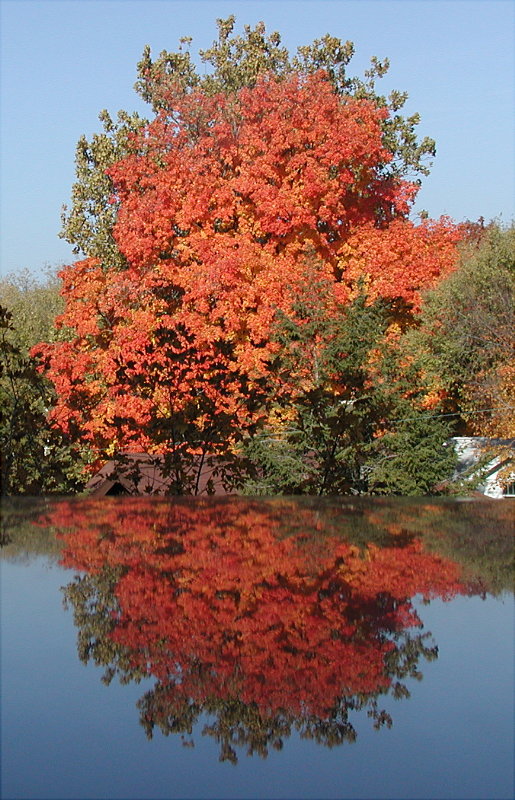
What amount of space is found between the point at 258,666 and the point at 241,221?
39.7 meters

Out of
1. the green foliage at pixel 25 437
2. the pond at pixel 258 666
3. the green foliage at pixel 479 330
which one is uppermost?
the green foliage at pixel 479 330

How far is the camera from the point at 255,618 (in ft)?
9.34

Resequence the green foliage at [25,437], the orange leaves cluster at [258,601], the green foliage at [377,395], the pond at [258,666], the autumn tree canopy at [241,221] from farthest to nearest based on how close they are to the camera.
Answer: the autumn tree canopy at [241,221]
the green foliage at [377,395]
the green foliage at [25,437]
the orange leaves cluster at [258,601]
the pond at [258,666]

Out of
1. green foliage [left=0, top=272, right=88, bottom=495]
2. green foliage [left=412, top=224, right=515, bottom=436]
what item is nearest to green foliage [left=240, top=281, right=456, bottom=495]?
green foliage [left=412, top=224, right=515, bottom=436]

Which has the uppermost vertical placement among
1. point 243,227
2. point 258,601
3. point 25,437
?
point 243,227

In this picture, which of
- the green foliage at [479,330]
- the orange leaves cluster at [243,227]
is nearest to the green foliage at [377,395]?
the orange leaves cluster at [243,227]

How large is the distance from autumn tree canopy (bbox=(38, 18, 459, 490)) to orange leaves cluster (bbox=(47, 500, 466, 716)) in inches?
1171

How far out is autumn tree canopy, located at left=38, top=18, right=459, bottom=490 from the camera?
3941 cm

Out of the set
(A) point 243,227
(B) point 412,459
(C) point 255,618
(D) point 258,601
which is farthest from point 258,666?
(A) point 243,227

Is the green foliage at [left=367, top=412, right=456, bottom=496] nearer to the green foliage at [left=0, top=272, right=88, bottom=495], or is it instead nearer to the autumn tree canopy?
the autumn tree canopy

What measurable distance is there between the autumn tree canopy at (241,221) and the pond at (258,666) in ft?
99.0

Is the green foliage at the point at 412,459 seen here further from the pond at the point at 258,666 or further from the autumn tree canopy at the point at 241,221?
the pond at the point at 258,666

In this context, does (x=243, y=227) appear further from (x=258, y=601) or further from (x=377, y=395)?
(x=258, y=601)

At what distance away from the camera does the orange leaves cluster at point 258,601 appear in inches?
92.6
